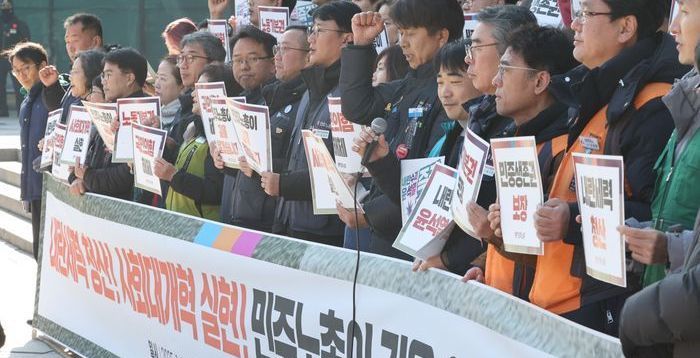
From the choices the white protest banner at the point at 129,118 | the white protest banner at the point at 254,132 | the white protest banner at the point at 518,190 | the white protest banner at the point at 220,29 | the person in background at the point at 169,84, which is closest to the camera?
the white protest banner at the point at 518,190

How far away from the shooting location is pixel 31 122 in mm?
11227

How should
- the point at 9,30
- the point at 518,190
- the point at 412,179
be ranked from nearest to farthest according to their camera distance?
the point at 518,190 < the point at 412,179 < the point at 9,30

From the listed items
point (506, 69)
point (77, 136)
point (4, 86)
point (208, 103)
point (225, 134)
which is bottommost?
point (4, 86)

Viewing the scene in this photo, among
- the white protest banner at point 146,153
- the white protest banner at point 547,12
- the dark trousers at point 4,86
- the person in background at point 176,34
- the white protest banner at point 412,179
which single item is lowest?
the dark trousers at point 4,86

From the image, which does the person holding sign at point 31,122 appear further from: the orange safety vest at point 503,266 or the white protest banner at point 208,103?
the orange safety vest at point 503,266

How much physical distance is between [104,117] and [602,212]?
5.30 m

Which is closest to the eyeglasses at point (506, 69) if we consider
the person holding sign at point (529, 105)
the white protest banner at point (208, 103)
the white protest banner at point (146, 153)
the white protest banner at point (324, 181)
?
the person holding sign at point (529, 105)

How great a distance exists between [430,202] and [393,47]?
1.96 metres

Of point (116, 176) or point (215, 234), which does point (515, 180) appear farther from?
point (116, 176)

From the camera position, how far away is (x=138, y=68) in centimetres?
914

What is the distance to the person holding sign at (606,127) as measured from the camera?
4.08 metres

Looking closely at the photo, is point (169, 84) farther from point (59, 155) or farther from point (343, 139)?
point (343, 139)

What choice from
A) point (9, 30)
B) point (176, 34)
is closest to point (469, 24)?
point (176, 34)

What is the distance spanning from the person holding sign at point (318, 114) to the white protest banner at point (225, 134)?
32 centimetres
